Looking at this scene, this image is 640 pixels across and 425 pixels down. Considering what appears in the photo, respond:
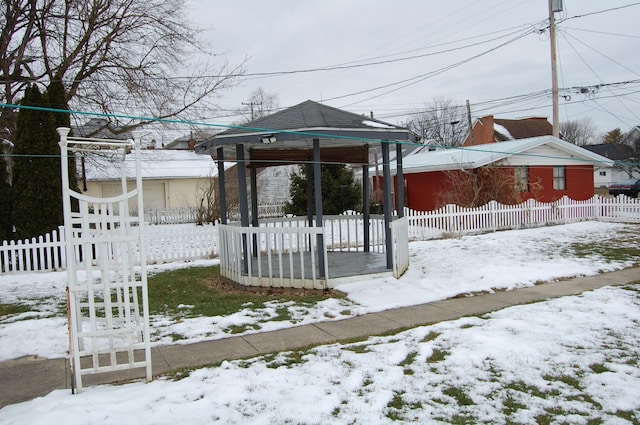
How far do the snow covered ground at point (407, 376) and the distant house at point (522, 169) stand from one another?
13.5 meters

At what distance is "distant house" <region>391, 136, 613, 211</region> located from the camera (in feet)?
68.4

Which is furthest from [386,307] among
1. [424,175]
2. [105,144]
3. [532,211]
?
[424,175]

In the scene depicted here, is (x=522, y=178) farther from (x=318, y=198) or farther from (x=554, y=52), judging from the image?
(x=318, y=198)

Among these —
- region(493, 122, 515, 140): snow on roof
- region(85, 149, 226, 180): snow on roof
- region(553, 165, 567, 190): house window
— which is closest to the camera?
region(553, 165, 567, 190): house window

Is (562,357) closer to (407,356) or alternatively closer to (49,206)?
(407,356)

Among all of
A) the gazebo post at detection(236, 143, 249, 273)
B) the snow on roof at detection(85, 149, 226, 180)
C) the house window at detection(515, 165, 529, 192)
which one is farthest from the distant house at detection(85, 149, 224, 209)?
the gazebo post at detection(236, 143, 249, 273)

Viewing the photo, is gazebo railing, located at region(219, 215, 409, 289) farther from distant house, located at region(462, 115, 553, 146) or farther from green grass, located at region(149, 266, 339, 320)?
distant house, located at region(462, 115, 553, 146)

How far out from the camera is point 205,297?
340 inches

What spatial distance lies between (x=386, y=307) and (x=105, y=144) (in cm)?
464

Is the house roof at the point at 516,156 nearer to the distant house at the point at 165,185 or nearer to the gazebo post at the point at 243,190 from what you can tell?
the gazebo post at the point at 243,190

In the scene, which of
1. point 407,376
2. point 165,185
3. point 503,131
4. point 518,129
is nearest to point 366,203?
point 407,376

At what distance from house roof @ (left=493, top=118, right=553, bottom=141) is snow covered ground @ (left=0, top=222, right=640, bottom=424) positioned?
1579 inches

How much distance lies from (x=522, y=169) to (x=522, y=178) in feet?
1.34

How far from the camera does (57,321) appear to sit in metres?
7.20
